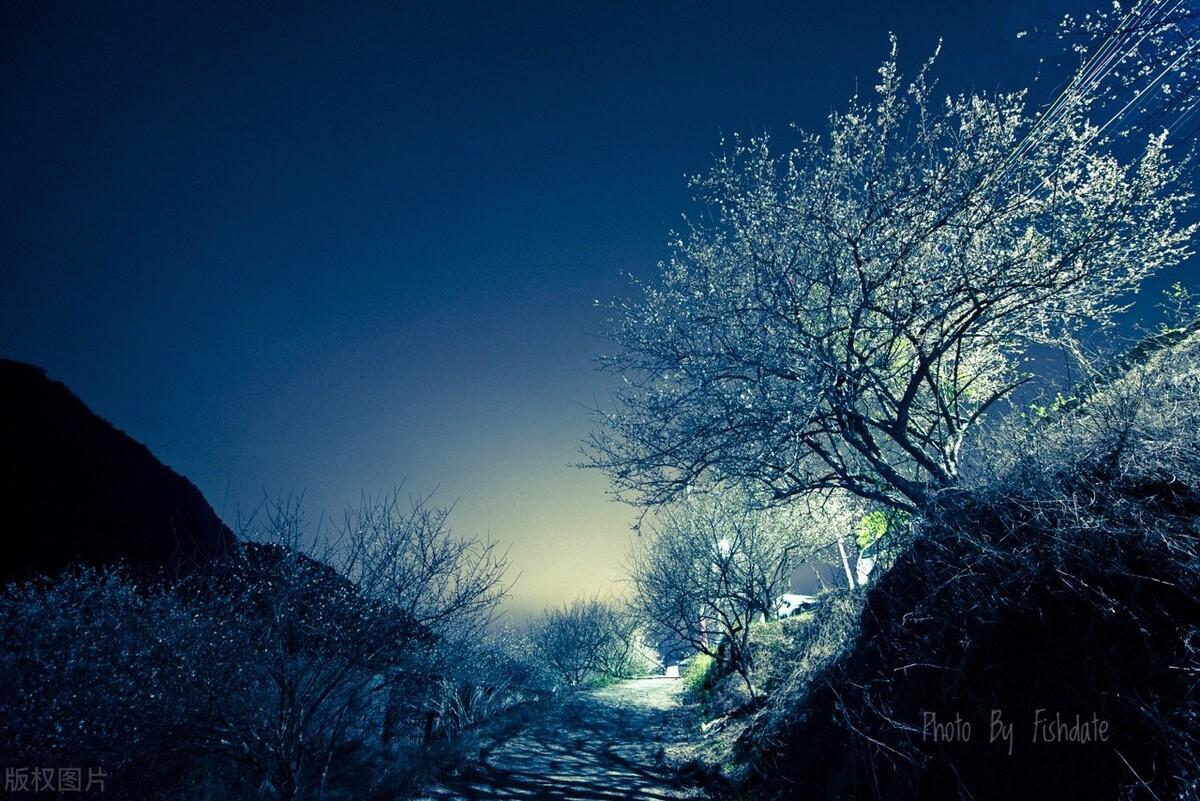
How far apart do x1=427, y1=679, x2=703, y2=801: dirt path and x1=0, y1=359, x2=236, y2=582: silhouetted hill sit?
24.5m

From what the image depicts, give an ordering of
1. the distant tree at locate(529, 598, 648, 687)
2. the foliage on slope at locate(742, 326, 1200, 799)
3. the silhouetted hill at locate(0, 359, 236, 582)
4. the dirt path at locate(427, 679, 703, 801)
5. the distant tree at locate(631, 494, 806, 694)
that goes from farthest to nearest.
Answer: the distant tree at locate(529, 598, 648, 687) → the silhouetted hill at locate(0, 359, 236, 582) → the distant tree at locate(631, 494, 806, 694) → the dirt path at locate(427, 679, 703, 801) → the foliage on slope at locate(742, 326, 1200, 799)

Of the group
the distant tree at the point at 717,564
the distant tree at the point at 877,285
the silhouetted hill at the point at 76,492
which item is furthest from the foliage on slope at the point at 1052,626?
the silhouetted hill at the point at 76,492

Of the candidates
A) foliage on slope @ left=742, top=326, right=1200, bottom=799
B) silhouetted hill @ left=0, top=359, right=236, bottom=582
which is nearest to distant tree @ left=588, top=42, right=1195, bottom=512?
foliage on slope @ left=742, top=326, right=1200, bottom=799

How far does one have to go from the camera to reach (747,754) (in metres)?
7.29

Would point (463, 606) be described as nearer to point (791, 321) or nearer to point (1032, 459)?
point (791, 321)

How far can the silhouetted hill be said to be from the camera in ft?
89.6

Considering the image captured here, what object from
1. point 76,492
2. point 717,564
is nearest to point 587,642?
point 717,564

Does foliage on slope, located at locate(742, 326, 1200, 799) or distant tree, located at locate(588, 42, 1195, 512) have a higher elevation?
distant tree, located at locate(588, 42, 1195, 512)

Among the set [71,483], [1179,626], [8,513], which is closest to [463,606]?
[1179,626]

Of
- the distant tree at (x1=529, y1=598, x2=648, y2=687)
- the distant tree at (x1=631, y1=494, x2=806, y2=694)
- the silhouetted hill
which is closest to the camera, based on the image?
the distant tree at (x1=631, y1=494, x2=806, y2=694)

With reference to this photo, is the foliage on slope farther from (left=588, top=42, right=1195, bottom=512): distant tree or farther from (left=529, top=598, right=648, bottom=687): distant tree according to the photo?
(left=529, top=598, right=648, bottom=687): distant tree

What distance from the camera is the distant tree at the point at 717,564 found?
11672mm

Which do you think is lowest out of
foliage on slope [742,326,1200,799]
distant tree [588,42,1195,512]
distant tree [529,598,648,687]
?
distant tree [529,598,648,687]

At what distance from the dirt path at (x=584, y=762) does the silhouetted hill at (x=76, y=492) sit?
24497mm
